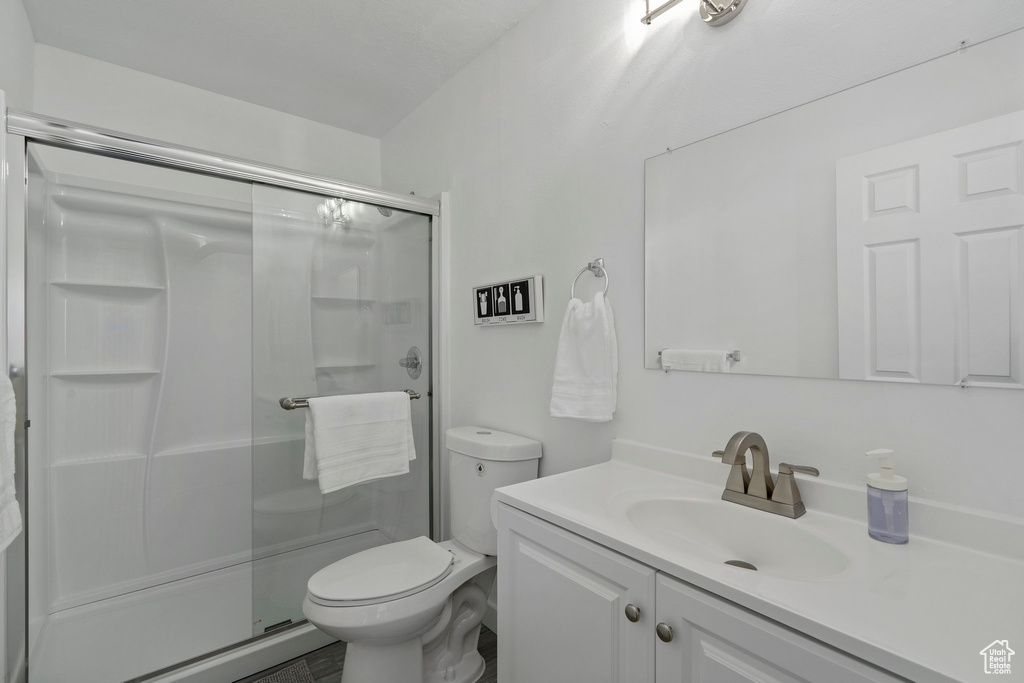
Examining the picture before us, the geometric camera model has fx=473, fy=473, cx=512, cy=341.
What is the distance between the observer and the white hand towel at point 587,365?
137 centimetres

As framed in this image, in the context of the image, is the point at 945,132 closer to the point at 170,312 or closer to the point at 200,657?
the point at 200,657

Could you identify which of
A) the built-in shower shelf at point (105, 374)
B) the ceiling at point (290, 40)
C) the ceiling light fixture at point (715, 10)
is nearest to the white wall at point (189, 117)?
the ceiling at point (290, 40)

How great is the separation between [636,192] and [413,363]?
1.23 m

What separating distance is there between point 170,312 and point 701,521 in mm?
2306

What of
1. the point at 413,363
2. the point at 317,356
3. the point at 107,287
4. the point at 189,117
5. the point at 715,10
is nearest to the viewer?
the point at 715,10

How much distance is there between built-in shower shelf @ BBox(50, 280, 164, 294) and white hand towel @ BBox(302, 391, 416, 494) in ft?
3.23

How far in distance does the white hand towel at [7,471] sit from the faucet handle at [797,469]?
1736mm

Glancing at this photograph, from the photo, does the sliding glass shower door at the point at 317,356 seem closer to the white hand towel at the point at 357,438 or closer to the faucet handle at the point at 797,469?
the white hand towel at the point at 357,438

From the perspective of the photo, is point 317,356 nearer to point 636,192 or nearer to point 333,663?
point 333,663

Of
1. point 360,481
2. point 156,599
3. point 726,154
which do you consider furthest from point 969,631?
point 156,599

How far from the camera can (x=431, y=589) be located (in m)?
1.45

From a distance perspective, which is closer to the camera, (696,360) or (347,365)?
(696,360)

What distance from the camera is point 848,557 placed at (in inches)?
31.8

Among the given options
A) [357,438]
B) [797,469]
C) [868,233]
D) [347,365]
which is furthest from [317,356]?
[868,233]
